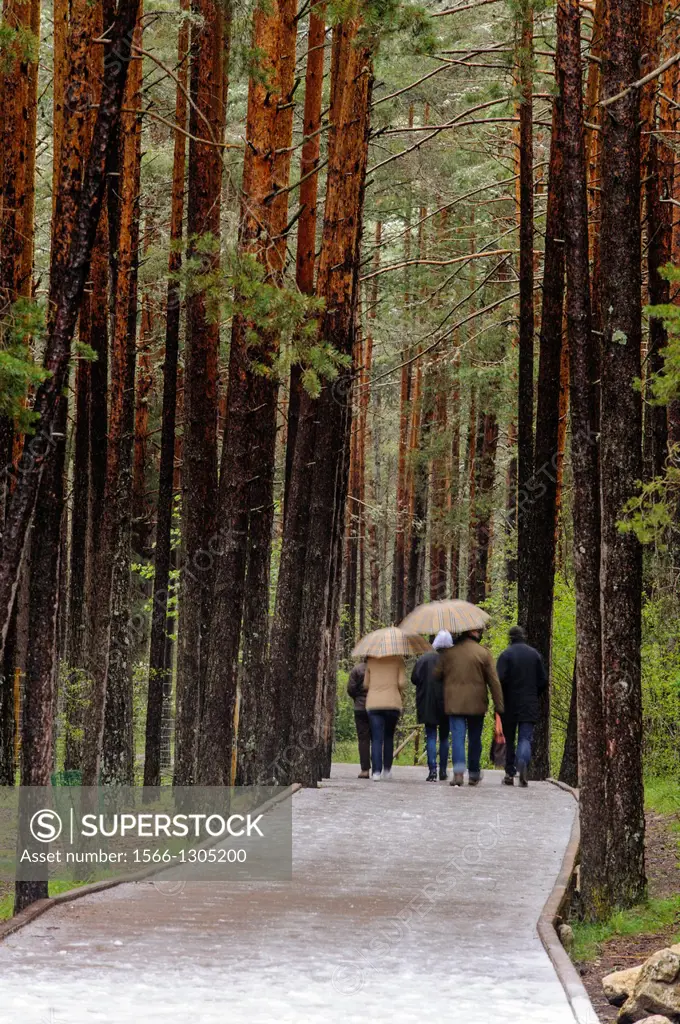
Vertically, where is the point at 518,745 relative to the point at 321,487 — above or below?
below

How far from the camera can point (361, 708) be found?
18.2m

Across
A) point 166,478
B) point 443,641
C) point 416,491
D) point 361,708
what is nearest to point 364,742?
point 361,708

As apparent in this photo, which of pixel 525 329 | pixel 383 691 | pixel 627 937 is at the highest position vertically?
pixel 525 329

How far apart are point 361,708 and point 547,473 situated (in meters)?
4.40

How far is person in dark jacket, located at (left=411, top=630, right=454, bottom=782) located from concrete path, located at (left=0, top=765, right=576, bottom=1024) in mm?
4384

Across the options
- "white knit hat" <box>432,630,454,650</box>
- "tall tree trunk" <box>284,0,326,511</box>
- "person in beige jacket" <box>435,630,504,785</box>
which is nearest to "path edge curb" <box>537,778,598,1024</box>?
"person in beige jacket" <box>435,630,504,785</box>

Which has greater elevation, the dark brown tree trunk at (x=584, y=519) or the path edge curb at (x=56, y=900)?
the dark brown tree trunk at (x=584, y=519)

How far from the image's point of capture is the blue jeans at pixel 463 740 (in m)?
16.7

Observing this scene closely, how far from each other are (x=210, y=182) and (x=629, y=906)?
32.8 ft

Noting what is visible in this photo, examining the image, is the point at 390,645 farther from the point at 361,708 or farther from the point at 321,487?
the point at 321,487

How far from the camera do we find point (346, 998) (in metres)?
6.87

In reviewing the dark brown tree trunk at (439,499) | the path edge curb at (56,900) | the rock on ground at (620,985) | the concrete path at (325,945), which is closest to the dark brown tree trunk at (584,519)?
the concrete path at (325,945)

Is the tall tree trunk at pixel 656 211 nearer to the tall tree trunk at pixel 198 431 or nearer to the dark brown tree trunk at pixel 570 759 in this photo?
the dark brown tree trunk at pixel 570 759

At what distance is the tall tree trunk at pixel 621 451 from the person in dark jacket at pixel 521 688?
601cm
